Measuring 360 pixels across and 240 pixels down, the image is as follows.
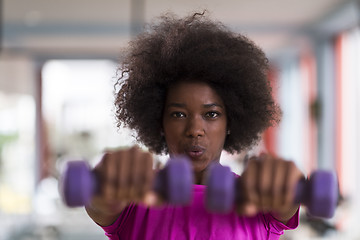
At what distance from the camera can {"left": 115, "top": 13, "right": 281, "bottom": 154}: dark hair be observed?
2.92ft

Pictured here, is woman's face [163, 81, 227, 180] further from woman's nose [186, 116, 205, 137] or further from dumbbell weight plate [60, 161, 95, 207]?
dumbbell weight plate [60, 161, 95, 207]

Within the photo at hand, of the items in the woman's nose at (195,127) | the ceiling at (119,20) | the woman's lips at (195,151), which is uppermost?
the ceiling at (119,20)

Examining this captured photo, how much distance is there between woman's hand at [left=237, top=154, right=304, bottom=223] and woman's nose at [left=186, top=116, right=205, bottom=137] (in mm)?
289

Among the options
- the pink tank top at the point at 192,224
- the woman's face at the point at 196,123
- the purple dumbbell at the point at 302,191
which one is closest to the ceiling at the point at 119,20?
the woman's face at the point at 196,123

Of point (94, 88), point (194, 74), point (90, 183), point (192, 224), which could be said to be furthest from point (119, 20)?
point (90, 183)

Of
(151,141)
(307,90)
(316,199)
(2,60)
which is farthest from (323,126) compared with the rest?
(316,199)

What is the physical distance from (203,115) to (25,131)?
3963 mm

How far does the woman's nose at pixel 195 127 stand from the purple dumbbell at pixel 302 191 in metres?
0.29

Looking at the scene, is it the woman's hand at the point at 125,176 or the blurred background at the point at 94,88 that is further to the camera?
the blurred background at the point at 94,88

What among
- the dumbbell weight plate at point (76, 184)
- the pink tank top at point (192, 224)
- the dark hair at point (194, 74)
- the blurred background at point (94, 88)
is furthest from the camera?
the blurred background at point (94, 88)

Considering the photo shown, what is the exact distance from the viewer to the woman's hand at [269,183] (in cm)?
51

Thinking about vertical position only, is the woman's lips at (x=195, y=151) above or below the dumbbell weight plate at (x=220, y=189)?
above

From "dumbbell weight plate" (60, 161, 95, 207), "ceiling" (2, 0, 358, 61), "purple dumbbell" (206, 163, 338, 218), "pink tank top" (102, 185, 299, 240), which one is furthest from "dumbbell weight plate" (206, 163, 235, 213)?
"ceiling" (2, 0, 358, 61)

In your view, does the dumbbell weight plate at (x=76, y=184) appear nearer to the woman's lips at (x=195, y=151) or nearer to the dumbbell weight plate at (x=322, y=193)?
the dumbbell weight plate at (x=322, y=193)
